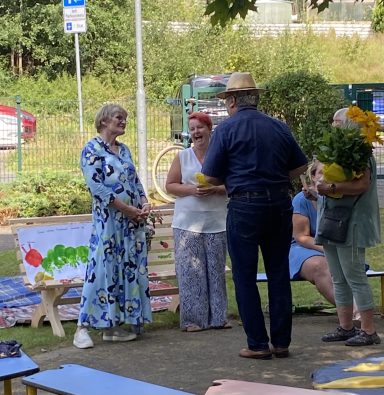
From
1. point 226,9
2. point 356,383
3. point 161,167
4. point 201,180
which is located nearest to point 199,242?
point 201,180

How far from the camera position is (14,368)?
4.55m

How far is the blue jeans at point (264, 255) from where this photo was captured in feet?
19.8

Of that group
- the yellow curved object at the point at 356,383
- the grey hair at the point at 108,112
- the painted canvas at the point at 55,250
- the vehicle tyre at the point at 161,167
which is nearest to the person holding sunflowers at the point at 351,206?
the grey hair at the point at 108,112

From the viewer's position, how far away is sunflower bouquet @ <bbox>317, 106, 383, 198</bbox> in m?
6.07

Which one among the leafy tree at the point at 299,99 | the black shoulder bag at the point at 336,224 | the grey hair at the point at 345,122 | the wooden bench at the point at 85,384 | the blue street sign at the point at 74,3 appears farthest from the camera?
the blue street sign at the point at 74,3

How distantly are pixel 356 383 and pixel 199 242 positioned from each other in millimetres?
2750

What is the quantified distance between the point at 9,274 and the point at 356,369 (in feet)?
19.0

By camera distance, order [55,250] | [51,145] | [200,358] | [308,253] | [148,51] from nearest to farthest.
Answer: [200,358] < [308,253] < [55,250] < [51,145] < [148,51]

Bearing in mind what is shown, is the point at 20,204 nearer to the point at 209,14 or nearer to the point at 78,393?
the point at 209,14

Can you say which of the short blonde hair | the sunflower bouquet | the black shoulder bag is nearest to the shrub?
the short blonde hair

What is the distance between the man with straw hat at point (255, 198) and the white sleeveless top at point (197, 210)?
856mm

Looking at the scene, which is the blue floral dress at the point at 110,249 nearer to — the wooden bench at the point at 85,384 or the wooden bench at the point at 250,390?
the wooden bench at the point at 85,384

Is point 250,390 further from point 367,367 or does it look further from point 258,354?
point 258,354

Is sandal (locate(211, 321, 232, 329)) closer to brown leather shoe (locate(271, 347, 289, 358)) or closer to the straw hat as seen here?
brown leather shoe (locate(271, 347, 289, 358))
